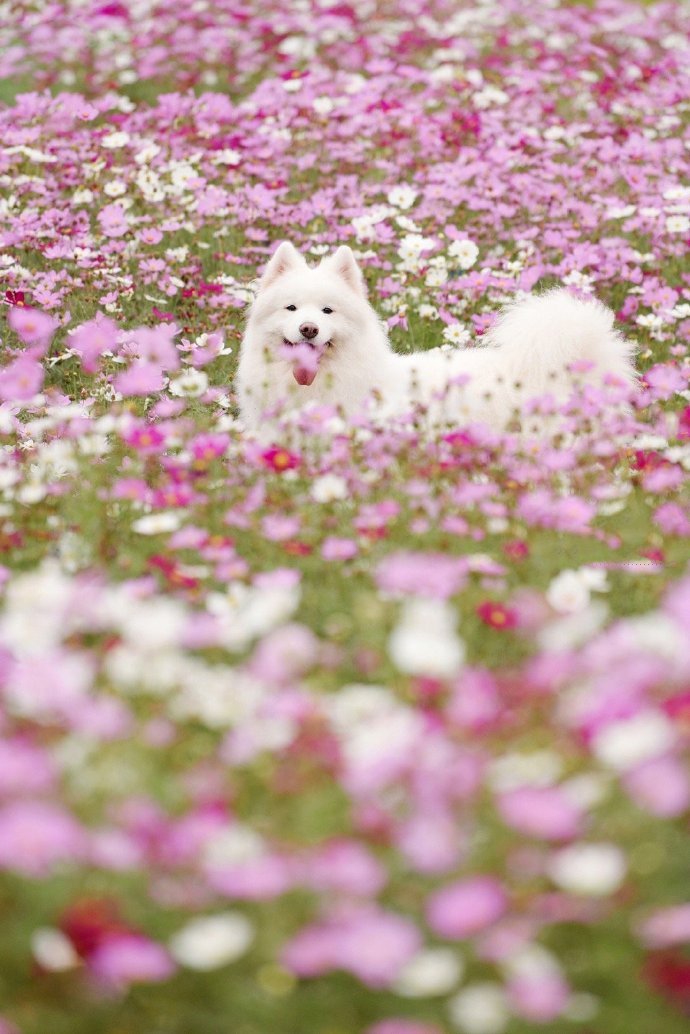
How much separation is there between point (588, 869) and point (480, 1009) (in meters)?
0.22

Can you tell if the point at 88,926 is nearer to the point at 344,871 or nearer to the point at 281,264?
the point at 344,871

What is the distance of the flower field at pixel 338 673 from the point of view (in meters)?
1.67

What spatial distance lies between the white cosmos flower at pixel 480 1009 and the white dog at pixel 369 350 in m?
3.54

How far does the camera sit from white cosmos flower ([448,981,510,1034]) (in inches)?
62.1

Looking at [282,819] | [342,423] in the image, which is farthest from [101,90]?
[282,819]

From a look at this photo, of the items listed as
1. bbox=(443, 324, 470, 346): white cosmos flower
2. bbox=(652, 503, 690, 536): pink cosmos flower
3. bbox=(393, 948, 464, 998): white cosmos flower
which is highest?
bbox=(443, 324, 470, 346): white cosmos flower

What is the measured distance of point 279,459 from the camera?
3.43 metres

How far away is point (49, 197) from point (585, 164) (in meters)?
3.42

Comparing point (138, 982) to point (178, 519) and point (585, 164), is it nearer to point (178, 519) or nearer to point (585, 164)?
point (178, 519)

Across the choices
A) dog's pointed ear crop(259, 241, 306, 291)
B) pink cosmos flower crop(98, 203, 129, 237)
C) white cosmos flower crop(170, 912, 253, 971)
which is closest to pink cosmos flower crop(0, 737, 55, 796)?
white cosmos flower crop(170, 912, 253, 971)

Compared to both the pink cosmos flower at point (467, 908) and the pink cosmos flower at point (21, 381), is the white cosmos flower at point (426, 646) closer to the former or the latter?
the pink cosmos flower at point (467, 908)

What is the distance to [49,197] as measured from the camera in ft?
24.8

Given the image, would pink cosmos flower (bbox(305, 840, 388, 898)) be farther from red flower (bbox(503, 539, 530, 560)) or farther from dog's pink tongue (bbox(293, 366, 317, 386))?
dog's pink tongue (bbox(293, 366, 317, 386))

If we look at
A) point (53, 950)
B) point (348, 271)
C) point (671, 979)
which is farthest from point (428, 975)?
point (348, 271)
